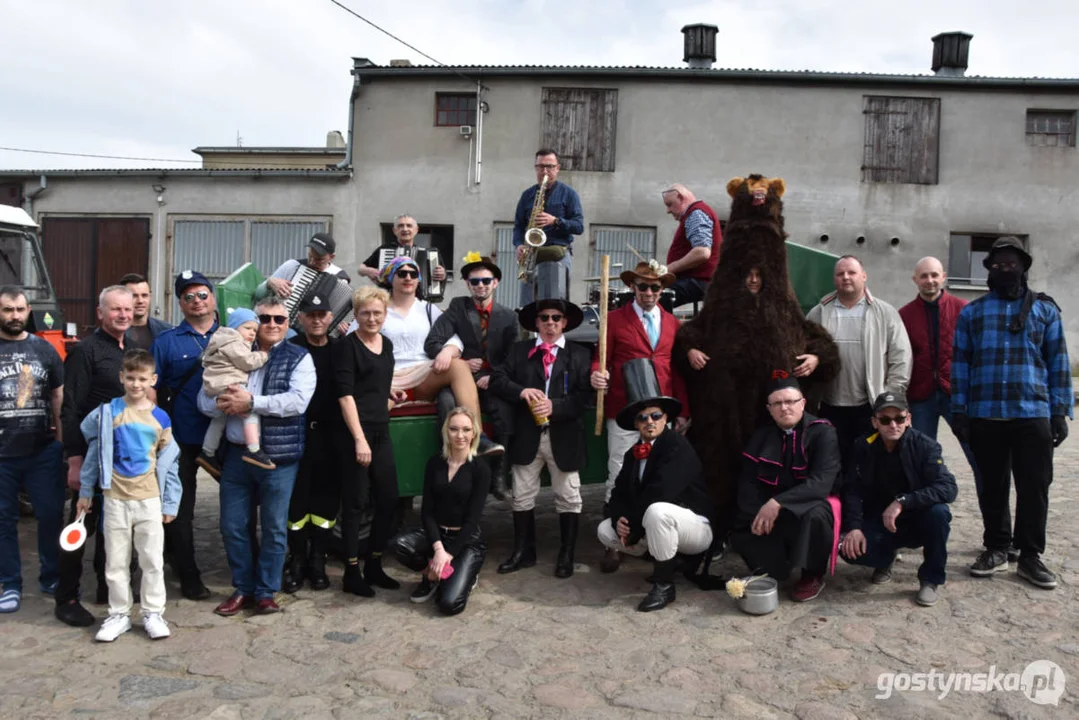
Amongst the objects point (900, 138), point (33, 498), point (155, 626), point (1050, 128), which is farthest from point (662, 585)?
point (1050, 128)

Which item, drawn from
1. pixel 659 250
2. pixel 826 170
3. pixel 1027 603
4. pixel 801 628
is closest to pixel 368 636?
pixel 801 628

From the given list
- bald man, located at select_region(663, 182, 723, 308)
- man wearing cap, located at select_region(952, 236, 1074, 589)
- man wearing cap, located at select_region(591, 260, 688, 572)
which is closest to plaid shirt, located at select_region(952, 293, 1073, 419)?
man wearing cap, located at select_region(952, 236, 1074, 589)

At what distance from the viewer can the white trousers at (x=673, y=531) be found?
5000 mm

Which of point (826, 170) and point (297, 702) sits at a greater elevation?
point (826, 170)

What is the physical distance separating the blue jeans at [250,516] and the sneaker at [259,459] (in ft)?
0.13

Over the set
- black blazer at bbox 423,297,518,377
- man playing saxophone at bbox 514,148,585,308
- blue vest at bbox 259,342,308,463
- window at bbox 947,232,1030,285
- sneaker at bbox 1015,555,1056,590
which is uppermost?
window at bbox 947,232,1030,285

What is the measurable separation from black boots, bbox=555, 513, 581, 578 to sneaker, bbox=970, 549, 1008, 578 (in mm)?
2316

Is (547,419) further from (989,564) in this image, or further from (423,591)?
(989,564)

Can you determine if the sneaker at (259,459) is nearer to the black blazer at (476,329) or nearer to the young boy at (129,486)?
the young boy at (129,486)

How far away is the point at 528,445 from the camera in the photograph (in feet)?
18.0

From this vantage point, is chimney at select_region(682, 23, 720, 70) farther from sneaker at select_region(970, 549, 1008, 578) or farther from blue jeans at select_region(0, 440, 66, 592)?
blue jeans at select_region(0, 440, 66, 592)

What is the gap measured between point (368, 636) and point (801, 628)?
2162mm

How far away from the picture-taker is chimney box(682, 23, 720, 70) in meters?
18.3

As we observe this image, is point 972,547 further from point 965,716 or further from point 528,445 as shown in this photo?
point 528,445
